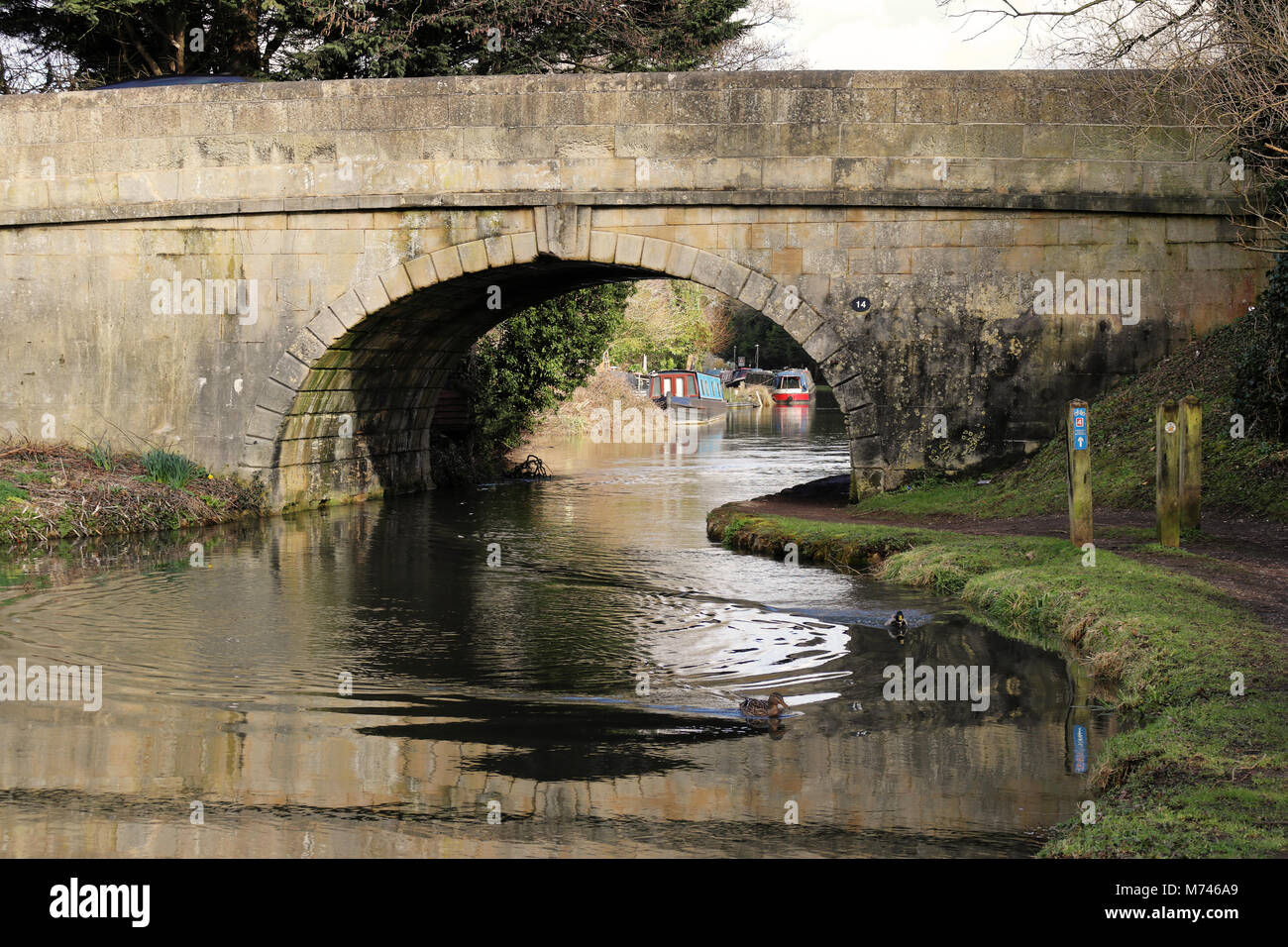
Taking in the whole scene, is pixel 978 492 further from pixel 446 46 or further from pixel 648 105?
pixel 446 46

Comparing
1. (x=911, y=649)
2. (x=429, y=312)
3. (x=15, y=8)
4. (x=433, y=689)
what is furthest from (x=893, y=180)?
(x=15, y=8)

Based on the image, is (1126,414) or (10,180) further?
(10,180)

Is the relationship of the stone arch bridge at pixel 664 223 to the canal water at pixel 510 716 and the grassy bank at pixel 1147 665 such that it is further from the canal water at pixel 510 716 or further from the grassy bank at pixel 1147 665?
the canal water at pixel 510 716

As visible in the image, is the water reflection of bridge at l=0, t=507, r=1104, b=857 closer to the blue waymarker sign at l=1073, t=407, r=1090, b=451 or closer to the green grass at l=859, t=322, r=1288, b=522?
the blue waymarker sign at l=1073, t=407, r=1090, b=451

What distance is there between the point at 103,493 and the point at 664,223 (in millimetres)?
6385

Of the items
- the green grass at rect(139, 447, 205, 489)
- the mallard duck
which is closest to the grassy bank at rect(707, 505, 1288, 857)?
the mallard duck

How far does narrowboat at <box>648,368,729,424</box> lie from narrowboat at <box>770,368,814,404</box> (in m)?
6.61

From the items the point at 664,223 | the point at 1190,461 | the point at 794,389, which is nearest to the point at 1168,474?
the point at 1190,461

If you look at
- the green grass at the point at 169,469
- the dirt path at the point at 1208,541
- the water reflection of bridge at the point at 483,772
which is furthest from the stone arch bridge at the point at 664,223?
the water reflection of bridge at the point at 483,772

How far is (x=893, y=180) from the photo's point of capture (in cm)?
1378

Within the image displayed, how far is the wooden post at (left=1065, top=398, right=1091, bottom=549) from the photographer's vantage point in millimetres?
10008

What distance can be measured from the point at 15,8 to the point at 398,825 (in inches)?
851

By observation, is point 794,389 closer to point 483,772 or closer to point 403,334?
point 403,334

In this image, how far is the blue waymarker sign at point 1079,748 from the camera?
6.05m
